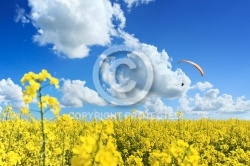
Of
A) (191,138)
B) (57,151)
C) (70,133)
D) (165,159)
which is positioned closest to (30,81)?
(165,159)

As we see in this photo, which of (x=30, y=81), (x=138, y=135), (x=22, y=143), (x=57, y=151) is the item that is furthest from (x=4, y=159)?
(x=138, y=135)

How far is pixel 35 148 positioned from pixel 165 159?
5.72 meters

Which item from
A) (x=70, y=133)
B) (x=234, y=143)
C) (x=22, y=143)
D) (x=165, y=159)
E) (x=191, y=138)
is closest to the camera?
(x=165, y=159)

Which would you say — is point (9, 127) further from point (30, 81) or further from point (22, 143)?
point (30, 81)

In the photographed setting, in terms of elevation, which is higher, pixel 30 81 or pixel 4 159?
pixel 30 81

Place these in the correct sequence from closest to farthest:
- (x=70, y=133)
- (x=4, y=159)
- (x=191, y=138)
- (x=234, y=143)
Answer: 1. (x=4, y=159)
2. (x=70, y=133)
3. (x=191, y=138)
4. (x=234, y=143)

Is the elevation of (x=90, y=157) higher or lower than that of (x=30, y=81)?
lower

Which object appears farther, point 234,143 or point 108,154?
point 234,143

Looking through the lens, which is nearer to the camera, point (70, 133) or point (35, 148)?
point (35, 148)

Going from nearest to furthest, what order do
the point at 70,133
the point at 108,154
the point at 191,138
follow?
the point at 108,154, the point at 70,133, the point at 191,138

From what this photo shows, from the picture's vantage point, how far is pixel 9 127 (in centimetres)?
1048

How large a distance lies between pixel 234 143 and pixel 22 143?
846 cm

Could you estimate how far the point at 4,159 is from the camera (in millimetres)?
6902

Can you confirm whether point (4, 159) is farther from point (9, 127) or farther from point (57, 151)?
point (9, 127)
